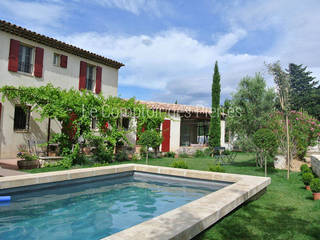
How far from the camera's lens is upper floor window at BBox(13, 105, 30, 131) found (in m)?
11.8

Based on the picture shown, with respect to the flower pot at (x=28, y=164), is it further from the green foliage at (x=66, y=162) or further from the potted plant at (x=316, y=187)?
the potted plant at (x=316, y=187)

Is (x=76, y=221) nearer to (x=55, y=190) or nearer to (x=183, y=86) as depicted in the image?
(x=55, y=190)

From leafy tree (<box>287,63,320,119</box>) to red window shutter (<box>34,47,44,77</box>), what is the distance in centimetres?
3629

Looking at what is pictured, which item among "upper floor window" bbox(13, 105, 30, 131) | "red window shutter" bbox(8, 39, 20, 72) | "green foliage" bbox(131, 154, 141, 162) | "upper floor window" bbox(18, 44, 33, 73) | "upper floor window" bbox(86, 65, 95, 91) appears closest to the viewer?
"red window shutter" bbox(8, 39, 20, 72)

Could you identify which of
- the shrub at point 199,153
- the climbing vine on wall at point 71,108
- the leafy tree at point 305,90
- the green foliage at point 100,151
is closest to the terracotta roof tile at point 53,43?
the climbing vine on wall at point 71,108

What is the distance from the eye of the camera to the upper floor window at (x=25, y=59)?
478 inches

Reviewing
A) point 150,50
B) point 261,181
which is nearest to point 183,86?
point 150,50

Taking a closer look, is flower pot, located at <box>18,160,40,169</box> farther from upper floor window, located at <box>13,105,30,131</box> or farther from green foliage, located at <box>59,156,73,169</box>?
upper floor window, located at <box>13,105,30,131</box>

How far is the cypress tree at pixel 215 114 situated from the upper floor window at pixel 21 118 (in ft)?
37.9

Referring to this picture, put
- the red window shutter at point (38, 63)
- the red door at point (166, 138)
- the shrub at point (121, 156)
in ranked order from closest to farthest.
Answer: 1. the red window shutter at point (38, 63)
2. the shrub at point (121, 156)
3. the red door at point (166, 138)

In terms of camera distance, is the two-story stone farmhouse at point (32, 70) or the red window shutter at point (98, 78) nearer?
the two-story stone farmhouse at point (32, 70)

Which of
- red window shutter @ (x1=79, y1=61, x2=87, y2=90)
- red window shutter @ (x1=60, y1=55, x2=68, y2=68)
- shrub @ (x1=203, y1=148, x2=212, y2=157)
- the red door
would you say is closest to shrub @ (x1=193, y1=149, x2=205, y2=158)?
shrub @ (x1=203, y1=148, x2=212, y2=157)

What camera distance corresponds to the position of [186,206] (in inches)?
163

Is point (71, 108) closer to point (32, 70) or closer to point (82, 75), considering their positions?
point (32, 70)
